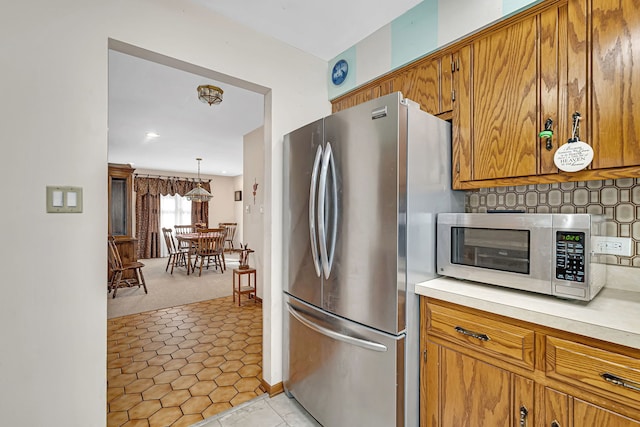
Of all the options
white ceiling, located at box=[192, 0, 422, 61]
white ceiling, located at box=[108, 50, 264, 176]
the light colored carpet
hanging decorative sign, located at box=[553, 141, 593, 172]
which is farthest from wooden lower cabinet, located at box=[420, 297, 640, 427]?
the light colored carpet

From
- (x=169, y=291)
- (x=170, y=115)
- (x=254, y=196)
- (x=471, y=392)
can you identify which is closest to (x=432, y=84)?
(x=471, y=392)

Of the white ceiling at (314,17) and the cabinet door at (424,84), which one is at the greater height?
the white ceiling at (314,17)

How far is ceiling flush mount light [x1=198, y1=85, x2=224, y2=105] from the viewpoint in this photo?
279cm

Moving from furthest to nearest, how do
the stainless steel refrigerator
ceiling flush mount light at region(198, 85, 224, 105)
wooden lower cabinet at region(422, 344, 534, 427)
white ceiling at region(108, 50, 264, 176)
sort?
ceiling flush mount light at region(198, 85, 224, 105) < white ceiling at region(108, 50, 264, 176) < the stainless steel refrigerator < wooden lower cabinet at region(422, 344, 534, 427)

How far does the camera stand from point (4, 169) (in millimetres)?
1169

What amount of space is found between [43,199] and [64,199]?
71 mm

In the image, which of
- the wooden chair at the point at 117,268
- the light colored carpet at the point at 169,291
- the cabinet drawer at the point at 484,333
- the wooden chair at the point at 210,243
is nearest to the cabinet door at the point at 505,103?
the cabinet drawer at the point at 484,333

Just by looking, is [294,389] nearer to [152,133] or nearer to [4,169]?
[4,169]

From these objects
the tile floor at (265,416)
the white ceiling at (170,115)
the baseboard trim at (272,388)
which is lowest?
the tile floor at (265,416)

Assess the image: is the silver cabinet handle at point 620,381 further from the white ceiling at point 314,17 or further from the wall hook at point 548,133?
the white ceiling at point 314,17

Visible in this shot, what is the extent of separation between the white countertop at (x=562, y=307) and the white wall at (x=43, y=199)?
63.2 inches

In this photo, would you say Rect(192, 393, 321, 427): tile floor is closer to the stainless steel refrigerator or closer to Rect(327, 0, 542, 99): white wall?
the stainless steel refrigerator

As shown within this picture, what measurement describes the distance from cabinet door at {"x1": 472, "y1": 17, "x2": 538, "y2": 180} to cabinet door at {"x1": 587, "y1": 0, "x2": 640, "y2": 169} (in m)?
0.20

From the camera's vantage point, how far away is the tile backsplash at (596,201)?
1250mm
